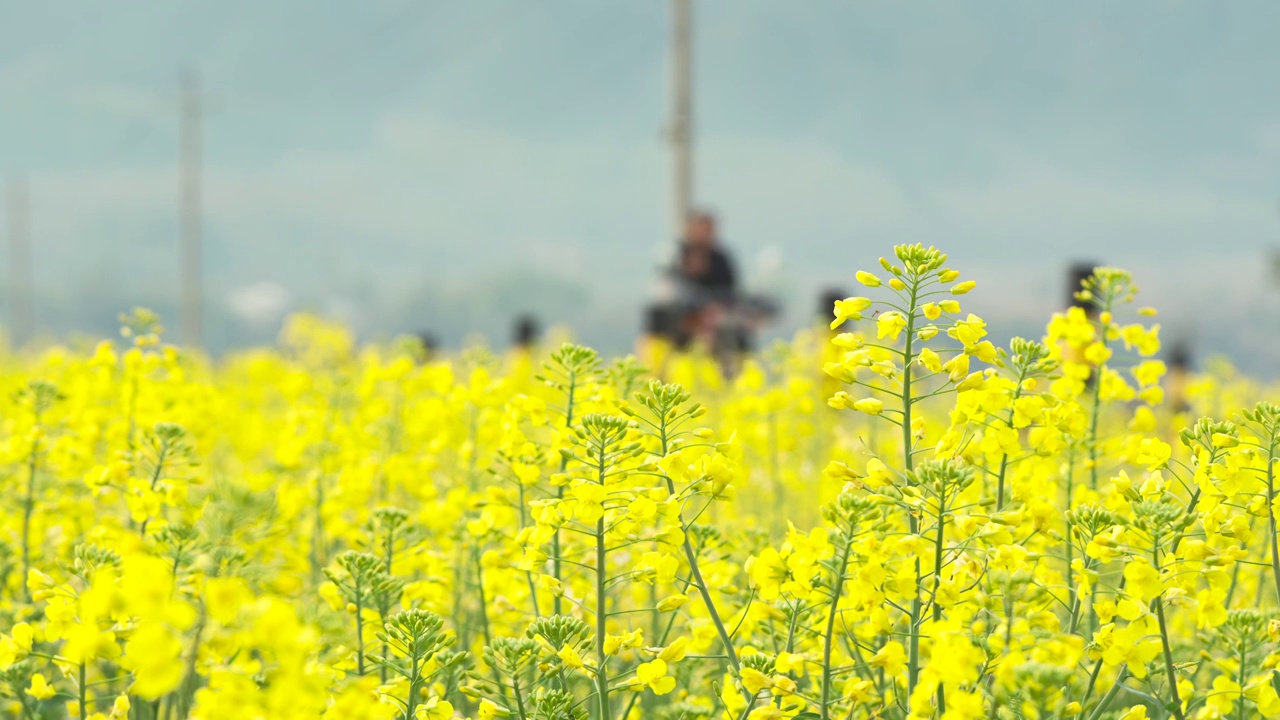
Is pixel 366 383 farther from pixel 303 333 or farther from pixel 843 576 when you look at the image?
pixel 303 333

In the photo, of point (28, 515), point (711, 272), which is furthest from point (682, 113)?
point (28, 515)

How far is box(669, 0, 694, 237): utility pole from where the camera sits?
12609 millimetres

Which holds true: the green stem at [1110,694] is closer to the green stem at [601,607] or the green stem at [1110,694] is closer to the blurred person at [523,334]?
the green stem at [601,607]

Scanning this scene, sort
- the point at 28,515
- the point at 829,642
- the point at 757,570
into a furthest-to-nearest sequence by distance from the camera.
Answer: the point at 28,515, the point at 757,570, the point at 829,642

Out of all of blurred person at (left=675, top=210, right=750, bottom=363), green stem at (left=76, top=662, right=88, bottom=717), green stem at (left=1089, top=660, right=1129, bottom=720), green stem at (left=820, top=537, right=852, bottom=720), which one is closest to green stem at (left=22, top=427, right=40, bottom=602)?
green stem at (left=76, top=662, right=88, bottom=717)

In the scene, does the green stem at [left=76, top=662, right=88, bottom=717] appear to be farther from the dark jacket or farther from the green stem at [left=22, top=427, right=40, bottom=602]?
the dark jacket

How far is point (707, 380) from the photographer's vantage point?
7.85 meters

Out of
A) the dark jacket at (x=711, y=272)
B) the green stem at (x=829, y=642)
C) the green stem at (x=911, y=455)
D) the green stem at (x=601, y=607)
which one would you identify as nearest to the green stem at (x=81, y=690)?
the green stem at (x=601, y=607)

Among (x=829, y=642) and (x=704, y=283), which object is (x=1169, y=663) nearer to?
(x=829, y=642)

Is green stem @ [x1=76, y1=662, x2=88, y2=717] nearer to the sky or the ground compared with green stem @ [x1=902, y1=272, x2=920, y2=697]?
nearer to the ground

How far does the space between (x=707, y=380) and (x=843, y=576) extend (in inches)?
239

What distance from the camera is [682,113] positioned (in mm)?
12695

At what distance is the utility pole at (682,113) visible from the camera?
41.4ft

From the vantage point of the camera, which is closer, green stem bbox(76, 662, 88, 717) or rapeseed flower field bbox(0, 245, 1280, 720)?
rapeseed flower field bbox(0, 245, 1280, 720)
